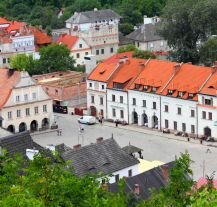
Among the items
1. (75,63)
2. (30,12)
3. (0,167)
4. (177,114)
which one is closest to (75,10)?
(30,12)

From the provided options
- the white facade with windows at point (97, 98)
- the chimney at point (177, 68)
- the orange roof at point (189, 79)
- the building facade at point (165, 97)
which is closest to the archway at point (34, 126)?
the white facade with windows at point (97, 98)

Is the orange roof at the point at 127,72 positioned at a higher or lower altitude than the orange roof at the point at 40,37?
higher

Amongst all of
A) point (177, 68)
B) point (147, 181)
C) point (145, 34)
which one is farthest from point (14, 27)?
point (147, 181)

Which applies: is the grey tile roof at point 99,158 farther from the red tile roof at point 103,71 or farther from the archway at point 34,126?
the red tile roof at point 103,71

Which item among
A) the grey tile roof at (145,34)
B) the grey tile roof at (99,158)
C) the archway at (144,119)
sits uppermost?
the grey tile roof at (99,158)

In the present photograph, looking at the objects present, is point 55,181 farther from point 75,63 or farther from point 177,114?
point 75,63

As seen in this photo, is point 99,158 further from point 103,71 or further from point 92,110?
point 92,110
